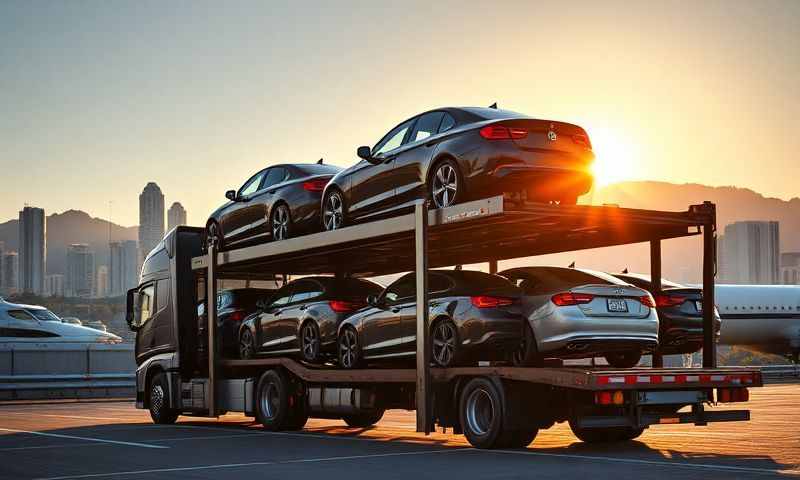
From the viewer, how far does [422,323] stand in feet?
43.9

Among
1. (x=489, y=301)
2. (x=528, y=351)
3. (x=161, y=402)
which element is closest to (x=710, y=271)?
(x=528, y=351)

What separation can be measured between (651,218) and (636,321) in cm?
124

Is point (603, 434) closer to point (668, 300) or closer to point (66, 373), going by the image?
point (668, 300)

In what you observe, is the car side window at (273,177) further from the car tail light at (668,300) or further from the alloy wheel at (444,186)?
the car tail light at (668,300)

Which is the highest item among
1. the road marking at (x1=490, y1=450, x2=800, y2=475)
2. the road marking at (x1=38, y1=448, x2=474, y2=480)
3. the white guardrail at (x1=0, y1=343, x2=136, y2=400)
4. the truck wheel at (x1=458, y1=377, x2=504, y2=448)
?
the truck wheel at (x1=458, y1=377, x2=504, y2=448)

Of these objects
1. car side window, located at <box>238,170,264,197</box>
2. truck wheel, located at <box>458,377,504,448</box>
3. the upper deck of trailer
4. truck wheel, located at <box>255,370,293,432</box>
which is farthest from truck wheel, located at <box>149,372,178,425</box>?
truck wheel, located at <box>458,377,504,448</box>

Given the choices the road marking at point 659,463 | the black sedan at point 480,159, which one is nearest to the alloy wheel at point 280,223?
the black sedan at point 480,159

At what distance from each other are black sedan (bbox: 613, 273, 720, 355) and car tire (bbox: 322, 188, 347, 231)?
4.23 meters

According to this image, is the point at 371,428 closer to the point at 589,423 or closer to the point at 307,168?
the point at 307,168

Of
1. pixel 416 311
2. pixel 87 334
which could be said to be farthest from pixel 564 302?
pixel 87 334

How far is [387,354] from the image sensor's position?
14688mm

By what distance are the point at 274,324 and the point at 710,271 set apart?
22.8 ft

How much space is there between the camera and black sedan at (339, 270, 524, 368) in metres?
12.9

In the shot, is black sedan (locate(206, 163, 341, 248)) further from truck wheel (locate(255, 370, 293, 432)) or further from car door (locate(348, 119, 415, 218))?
truck wheel (locate(255, 370, 293, 432))
